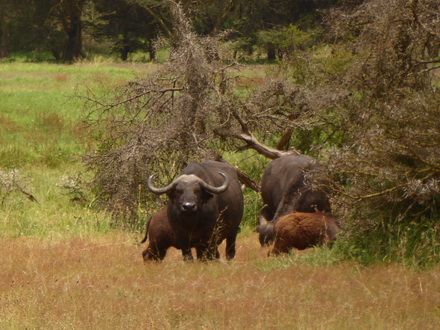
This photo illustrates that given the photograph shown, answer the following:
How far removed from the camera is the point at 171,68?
1544 cm

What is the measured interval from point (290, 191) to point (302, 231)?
2630 millimetres

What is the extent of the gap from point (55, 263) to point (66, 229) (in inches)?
161

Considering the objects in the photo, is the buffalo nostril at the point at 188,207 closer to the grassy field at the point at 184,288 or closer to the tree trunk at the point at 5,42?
the grassy field at the point at 184,288

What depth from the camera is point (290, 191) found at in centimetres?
1373

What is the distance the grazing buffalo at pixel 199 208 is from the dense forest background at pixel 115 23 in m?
35.2

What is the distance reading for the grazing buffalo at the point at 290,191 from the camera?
44.0 ft

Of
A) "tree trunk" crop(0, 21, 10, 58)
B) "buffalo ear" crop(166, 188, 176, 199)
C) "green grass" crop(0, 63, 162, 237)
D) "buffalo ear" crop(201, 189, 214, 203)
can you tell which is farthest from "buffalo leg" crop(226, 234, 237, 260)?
"tree trunk" crop(0, 21, 10, 58)

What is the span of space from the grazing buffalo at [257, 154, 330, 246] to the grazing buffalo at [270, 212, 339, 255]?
1289 millimetres

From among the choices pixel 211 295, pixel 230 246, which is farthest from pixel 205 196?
pixel 211 295

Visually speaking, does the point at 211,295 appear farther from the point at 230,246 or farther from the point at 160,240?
the point at 230,246

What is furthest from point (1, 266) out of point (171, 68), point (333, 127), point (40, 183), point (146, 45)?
point (146, 45)

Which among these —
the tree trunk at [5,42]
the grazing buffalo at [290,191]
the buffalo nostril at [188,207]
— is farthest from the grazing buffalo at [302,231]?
the tree trunk at [5,42]

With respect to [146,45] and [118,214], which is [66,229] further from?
[146,45]

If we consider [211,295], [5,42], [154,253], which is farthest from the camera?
[5,42]
